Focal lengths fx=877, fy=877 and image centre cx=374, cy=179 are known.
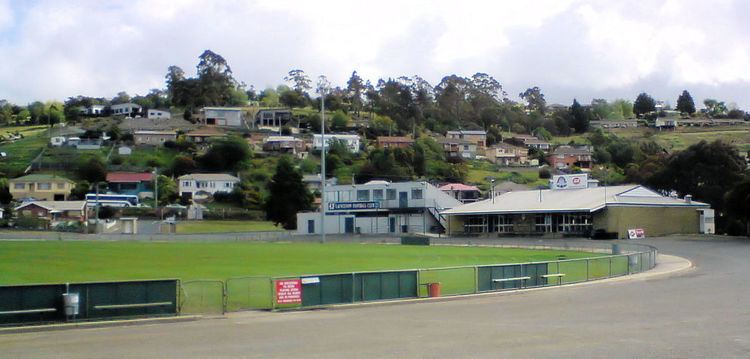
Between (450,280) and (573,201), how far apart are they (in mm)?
62644

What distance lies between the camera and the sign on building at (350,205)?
4318 inches

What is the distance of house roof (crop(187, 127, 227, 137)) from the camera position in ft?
551

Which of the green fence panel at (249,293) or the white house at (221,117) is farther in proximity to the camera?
the white house at (221,117)

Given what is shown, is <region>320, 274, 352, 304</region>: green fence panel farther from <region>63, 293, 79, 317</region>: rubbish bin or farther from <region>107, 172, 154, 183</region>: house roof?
<region>107, 172, 154, 183</region>: house roof

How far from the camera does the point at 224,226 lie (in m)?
115

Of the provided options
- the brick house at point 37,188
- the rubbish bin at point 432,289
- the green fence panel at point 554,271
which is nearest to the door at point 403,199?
the brick house at point 37,188

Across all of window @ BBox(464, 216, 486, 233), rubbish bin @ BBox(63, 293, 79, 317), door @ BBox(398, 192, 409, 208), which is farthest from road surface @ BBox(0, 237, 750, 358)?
door @ BBox(398, 192, 409, 208)

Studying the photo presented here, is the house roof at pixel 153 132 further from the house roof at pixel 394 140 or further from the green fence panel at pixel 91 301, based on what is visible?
the green fence panel at pixel 91 301

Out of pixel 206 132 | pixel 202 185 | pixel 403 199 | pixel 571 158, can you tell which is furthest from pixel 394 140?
pixel 403 199

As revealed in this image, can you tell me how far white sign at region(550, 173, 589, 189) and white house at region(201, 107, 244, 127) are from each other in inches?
4055

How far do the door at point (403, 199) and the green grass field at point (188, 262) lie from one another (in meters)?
45.1

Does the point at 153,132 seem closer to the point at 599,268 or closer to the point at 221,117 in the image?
the point at 221,117

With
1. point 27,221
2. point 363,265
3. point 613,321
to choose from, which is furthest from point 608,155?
point 613,321

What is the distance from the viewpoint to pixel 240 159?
5945 inches
